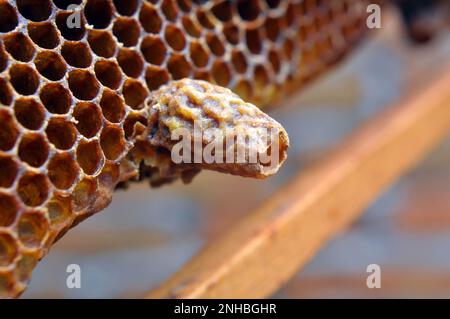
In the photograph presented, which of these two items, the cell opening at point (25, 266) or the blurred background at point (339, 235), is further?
the blurred background at point (339, 235)

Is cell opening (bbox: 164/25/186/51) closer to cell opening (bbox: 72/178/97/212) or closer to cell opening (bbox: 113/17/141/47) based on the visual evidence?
cell opening (bbox: 113/17/141/47)

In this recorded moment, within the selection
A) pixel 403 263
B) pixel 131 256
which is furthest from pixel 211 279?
pixel 403 263

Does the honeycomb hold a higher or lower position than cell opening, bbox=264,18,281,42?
lower

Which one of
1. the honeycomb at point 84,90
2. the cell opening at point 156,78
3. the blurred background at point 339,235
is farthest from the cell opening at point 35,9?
the blurred background at point 339,235

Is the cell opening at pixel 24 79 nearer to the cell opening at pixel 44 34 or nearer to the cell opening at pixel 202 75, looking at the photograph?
the cell opening at pixel 44 34

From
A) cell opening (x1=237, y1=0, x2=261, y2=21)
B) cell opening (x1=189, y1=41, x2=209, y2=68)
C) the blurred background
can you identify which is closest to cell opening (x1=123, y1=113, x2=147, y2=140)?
cell opening (x1=189, y1=41, x2=209, y2=68)

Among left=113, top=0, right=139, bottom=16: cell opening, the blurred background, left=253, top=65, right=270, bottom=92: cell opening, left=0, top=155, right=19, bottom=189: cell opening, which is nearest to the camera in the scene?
left=0, top=155, right=19, bottom=189: cell opening

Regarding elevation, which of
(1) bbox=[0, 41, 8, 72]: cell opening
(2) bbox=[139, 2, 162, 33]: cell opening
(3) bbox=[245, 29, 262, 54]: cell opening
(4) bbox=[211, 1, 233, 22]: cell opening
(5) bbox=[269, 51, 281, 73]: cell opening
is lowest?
(1) bbox=[0, 41, 8, 72]: cell opening
